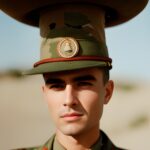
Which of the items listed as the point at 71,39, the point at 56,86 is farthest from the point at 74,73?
the point at 71,39

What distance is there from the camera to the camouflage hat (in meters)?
2.73

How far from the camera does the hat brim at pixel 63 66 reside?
260cm

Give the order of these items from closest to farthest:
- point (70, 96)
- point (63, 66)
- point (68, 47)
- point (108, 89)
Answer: point (70, 96) < point (63, 66) < point (68, 47) < point (108, 89)

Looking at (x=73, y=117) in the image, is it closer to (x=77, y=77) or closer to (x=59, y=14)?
(x=77, y=77)

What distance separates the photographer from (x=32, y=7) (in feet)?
9.37

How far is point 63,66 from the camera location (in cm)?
263

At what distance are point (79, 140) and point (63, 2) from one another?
995 millimetres

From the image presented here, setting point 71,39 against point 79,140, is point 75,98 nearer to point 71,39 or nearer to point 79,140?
point 79,140

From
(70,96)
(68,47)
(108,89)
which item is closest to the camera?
(70,96)

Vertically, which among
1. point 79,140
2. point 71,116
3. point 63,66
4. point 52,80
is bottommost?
point 79,140

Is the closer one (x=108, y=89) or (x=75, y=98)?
(x=75, y=98)

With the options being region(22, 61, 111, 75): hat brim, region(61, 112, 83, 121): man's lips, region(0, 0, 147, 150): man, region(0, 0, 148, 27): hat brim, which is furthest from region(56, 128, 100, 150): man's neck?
region(0, 0, 148, 27): hat brim

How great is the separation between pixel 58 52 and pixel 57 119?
0.49m

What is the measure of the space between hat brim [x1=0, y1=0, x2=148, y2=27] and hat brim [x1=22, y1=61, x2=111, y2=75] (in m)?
0.45
